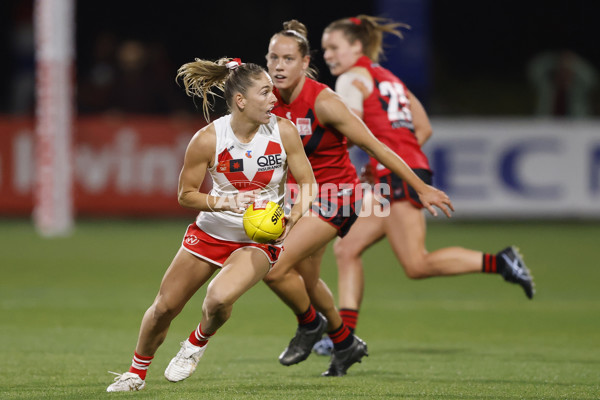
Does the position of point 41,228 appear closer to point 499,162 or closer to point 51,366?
point 499,162

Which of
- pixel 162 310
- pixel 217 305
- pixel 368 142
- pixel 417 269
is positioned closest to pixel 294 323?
pixel 417 269

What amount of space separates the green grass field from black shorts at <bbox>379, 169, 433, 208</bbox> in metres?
1.12

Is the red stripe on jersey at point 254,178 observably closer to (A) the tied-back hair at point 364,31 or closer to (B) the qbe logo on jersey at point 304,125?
(B) the qbe logo on jersey at point 304,125

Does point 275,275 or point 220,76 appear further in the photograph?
point 275,275

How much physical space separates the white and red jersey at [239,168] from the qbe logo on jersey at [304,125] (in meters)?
0.74

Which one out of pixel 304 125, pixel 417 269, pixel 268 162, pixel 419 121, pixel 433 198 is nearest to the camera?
pixel 268 162

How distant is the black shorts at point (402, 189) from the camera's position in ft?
26.5

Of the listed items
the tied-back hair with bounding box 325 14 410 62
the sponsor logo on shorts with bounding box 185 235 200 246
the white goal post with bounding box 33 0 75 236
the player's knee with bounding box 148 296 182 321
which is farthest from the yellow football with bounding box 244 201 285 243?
the white goal post with bounding box 33 0 75 236

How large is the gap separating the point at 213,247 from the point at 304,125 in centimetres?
122

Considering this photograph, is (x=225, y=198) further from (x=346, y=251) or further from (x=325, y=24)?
(x=325, y=24)

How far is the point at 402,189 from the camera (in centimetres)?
811

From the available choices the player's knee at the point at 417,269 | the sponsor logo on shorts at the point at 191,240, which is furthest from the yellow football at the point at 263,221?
the player's knee at the point at 417,269

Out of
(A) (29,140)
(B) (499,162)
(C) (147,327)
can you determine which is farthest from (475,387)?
(A) (29,140)

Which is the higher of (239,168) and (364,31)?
(364,31)
